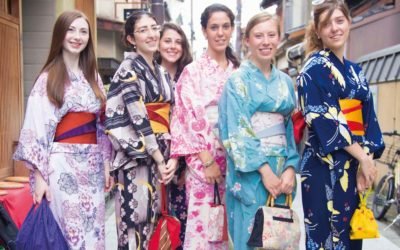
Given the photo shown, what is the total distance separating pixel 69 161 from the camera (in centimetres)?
299

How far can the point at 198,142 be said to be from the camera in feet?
10.2

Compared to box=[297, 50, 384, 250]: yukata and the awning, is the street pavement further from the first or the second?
the awning

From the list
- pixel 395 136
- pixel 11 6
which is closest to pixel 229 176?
pixel 11 6

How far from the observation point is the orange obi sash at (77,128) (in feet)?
9.80

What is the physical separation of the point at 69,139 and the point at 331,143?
5.54 feet

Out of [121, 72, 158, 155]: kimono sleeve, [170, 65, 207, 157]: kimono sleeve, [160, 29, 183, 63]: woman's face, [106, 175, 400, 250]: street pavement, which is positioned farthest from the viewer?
[106, 175, 400, 250]: street pavement

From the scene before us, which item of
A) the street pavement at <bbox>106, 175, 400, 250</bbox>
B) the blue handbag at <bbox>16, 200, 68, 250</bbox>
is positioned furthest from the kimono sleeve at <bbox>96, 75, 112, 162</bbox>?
the street pavement at <bbox>106, 175, 400, 250</bbox>

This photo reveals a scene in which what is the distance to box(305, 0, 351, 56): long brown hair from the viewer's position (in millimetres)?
2861

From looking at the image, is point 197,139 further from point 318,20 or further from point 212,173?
point 318,20

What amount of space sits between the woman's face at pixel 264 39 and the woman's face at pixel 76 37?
3.75ft

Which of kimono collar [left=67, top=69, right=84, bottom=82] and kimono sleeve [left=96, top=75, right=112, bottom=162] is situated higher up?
kimono collar [left=67, top=69, right=84, bottom=82]

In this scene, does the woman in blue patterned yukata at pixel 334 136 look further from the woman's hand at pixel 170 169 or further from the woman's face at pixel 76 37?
the woman's face at pixel 76 37

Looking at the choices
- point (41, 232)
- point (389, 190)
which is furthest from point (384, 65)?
point (41, 232)

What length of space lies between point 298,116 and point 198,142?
2.30 feet
